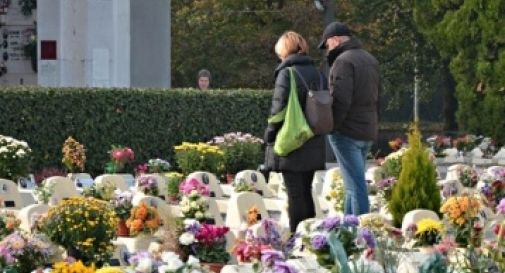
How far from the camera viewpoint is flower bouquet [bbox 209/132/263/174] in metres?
22.5

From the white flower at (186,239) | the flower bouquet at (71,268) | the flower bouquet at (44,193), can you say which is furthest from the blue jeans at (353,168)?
the flower bouquet at (71,268)

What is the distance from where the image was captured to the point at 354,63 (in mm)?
13984

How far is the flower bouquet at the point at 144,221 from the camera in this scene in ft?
43.7

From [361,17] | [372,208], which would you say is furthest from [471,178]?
[361,17]

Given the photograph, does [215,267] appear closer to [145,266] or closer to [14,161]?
[145,266]

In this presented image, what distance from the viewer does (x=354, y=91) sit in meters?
14.0

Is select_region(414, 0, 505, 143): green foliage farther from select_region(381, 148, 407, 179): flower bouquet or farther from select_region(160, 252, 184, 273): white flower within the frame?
select_region(160, 252, 184, 273): white flower

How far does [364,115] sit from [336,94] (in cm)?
29

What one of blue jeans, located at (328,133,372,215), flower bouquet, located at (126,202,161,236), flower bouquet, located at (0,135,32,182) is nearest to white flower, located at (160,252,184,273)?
flower bouquet, located at (126,202,161,236)

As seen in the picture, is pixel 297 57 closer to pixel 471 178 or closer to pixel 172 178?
pixel 172 178

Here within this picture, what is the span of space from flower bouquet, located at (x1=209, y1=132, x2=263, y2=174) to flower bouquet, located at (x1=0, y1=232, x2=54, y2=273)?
11.3 meters

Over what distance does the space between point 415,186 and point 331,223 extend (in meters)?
3.86

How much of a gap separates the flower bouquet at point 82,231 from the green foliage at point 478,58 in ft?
67.9

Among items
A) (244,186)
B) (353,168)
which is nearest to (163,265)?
(353,168)
